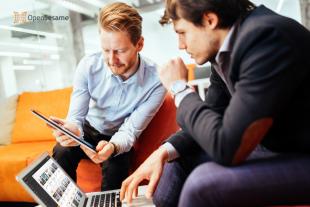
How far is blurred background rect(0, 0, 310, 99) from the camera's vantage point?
529 cm

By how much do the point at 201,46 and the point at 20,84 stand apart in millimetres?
5132

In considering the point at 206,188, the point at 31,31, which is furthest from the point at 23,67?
the point at 206,188

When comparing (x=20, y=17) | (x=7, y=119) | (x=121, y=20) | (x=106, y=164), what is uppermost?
(x=121, y=20)

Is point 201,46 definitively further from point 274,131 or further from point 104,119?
point 104,119

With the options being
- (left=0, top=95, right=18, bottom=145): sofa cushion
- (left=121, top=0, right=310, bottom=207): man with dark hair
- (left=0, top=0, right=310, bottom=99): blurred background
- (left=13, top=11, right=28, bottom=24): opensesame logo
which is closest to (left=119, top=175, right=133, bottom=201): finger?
(left=121, top=0, right=310, bottom=207): man with dark hair

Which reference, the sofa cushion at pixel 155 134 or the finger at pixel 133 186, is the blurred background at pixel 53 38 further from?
the finger at pixel 133 186

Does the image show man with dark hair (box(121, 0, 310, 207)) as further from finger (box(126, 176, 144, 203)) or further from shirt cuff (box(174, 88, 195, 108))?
finger (box(126, 176, 144, 203))

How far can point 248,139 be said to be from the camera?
0.70m

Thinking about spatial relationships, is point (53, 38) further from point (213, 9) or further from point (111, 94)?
point (213, 9)

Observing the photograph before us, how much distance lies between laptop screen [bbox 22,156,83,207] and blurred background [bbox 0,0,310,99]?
3986 mm

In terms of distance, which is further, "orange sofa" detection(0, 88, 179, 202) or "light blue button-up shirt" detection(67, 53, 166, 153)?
"orange sofa" detection(0, 88, 179, 202)

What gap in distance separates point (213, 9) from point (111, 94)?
1033 mm

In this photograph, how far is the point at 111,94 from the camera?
177cm

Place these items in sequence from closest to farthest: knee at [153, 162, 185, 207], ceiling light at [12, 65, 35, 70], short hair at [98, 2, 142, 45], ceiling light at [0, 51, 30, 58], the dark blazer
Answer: the dark blazer < knee at [153, 162, 185, 207] < short hair at [98, 2, 142, 45] < ceiling light at [0, 51, 30, 58] < ceiling light at [12, 65, 35, 70]
